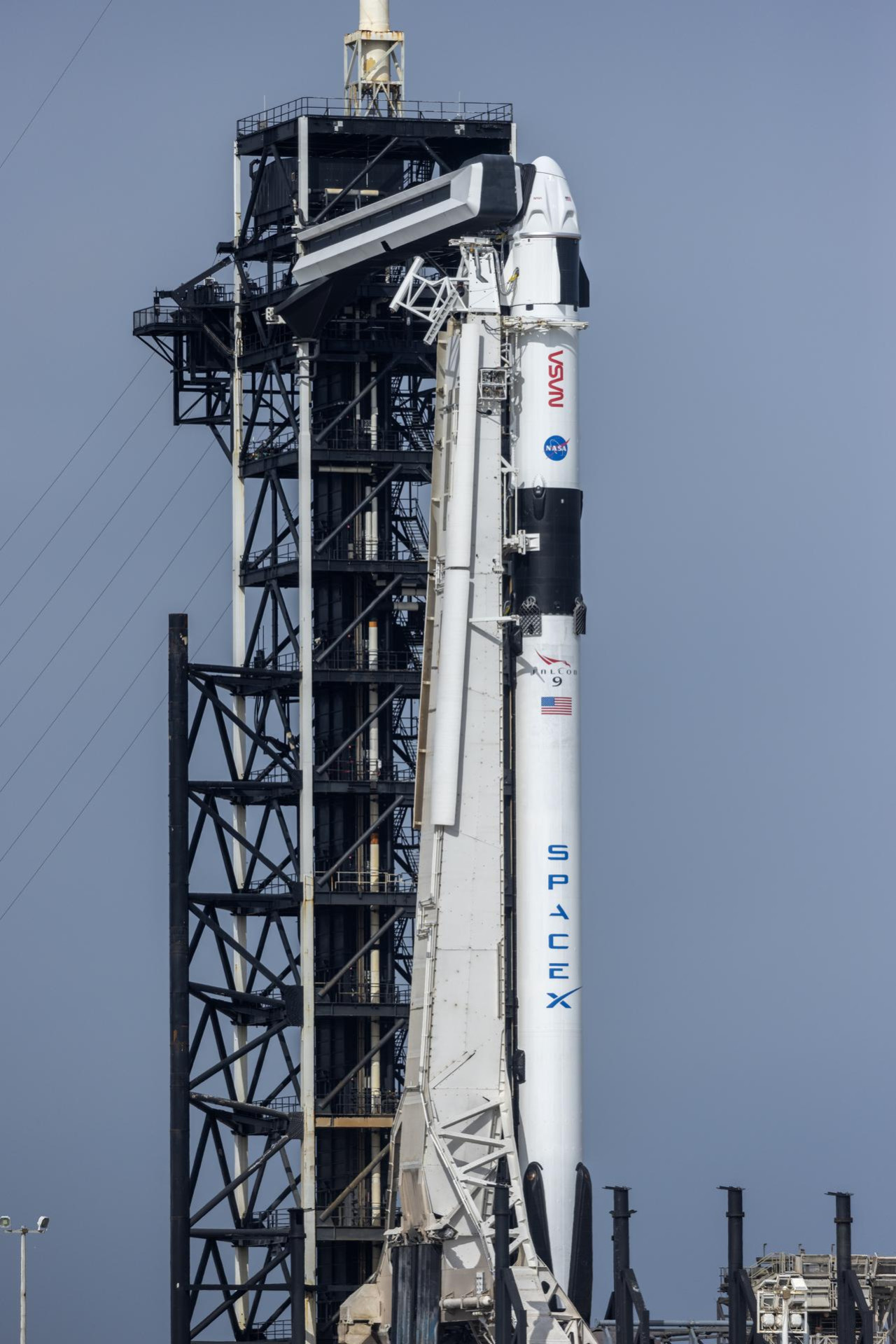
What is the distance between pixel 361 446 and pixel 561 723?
10.9 metres

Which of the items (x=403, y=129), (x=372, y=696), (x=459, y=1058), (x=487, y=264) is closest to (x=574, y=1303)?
(x=459, y=1058)

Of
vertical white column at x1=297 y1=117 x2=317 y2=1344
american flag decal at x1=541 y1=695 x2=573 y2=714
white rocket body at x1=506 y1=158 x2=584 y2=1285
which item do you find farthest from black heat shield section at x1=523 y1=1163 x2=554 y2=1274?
american flag decal at x1=541 y1=695 x2=573 y2=714

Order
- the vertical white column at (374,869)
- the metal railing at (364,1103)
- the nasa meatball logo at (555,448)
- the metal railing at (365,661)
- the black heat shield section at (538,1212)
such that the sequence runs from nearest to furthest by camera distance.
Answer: the black heat shield section at (538,1212)
the nasa meatball logo at (555,448)
the metal railing at (364,1103)
the vertical white column at (374,869)
the metal railing at (365,661)

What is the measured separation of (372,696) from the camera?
77.3m

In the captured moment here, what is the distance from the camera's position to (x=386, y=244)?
7300 cm

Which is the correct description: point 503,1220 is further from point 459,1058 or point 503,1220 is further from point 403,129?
point 403,129

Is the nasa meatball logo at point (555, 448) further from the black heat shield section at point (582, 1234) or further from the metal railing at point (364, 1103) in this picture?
the metal railing at point (364, 1103)

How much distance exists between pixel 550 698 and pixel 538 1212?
9.82 m

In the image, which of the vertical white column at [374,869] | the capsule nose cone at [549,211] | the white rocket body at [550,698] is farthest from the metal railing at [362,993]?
the capsule nose cone at [549,211]

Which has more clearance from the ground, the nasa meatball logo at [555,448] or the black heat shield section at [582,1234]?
the nasa meatball logo at [555,448]

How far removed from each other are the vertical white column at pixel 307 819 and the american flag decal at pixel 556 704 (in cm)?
716

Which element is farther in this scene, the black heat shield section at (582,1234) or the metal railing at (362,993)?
the metal railing at (362,993)

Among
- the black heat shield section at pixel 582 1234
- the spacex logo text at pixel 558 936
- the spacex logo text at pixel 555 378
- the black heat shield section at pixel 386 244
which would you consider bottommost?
the black heat shield section at pixel 582 1234

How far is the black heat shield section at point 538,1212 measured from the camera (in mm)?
67688
